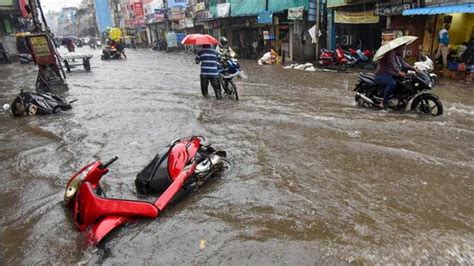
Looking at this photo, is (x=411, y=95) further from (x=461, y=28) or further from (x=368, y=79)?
(x=461, y=28)

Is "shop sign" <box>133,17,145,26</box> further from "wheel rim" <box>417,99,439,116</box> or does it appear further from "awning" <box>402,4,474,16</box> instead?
"wheel rim" <box>417,99,439,116</box>

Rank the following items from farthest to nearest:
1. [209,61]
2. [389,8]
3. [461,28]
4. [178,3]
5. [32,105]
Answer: [178,3], [389,8], [461,28], [209,61], [32,105]

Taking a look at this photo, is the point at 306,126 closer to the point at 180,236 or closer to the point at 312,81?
the point at 180,236

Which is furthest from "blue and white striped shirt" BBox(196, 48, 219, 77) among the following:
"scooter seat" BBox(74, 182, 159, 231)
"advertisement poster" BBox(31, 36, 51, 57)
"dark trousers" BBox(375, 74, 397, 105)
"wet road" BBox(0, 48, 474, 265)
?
"scooter seat" BBox(74, 182, 159, 231)

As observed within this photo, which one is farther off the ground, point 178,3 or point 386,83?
point 178,3

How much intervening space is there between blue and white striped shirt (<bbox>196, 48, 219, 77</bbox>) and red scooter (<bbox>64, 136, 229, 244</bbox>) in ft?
16.7

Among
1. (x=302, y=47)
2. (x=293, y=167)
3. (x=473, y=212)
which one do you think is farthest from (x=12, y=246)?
(x=302, y=47)

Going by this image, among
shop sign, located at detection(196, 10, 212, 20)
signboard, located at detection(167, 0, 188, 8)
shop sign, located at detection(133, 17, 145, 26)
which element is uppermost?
signboard, located at detection(167, 0, 188, 8)

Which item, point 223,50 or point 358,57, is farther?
point 358,57

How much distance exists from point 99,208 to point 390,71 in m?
6.35

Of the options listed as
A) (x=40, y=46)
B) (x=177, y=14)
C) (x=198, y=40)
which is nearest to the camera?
(x=198, y=40)

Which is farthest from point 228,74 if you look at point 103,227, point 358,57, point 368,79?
point 358,57

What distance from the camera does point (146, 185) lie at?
168 inches

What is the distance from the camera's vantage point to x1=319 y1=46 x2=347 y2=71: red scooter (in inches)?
618
